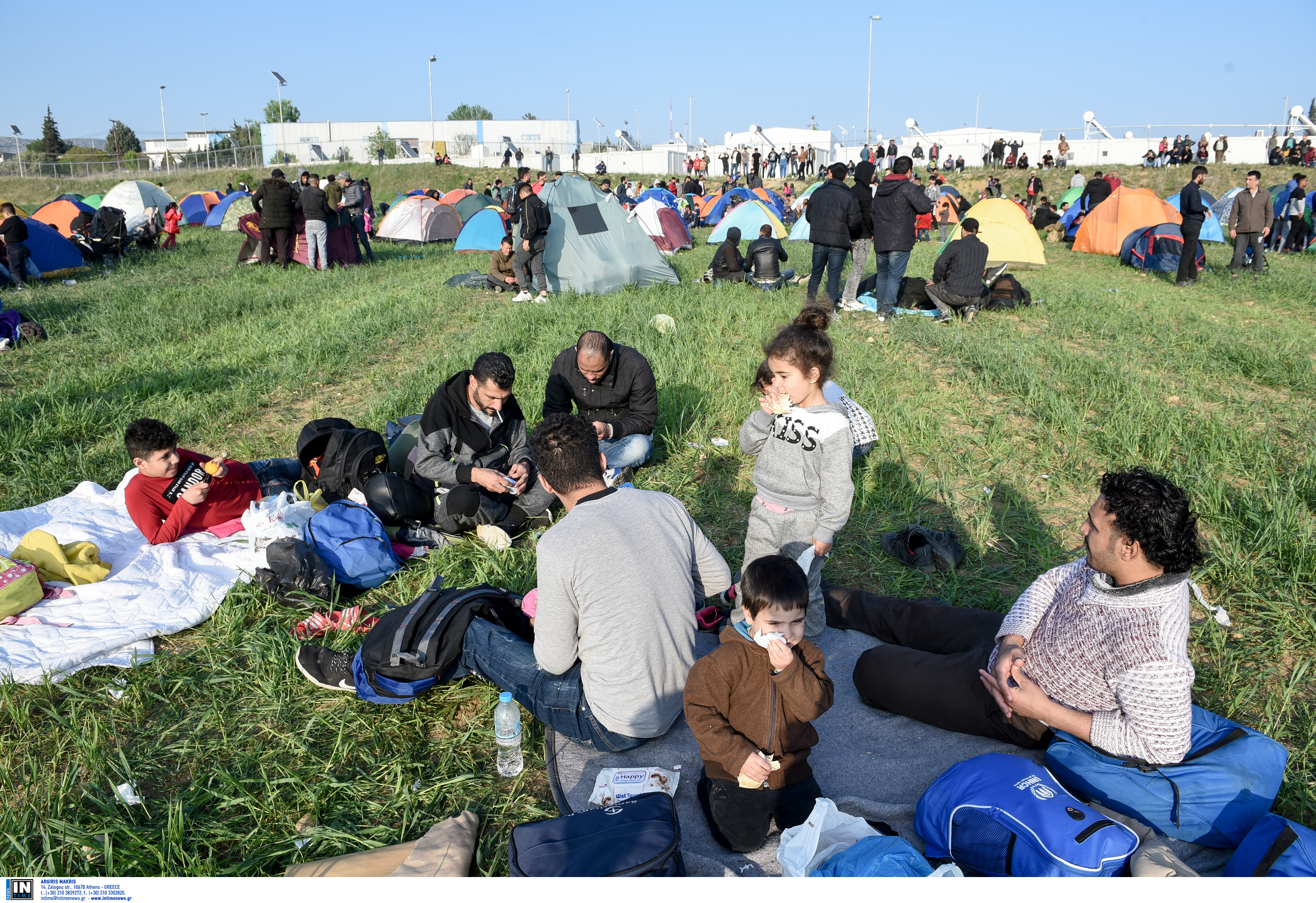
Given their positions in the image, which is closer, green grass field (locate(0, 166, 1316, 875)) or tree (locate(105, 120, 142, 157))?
green grass field (locate(0, 166, 1316, 875))

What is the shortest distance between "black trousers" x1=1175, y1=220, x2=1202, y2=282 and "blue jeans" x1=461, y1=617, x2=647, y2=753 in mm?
12913

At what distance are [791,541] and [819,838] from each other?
4.43 ft

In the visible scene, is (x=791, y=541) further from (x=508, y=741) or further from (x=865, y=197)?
(x=865, y=197)

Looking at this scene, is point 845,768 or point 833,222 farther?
point 833,222

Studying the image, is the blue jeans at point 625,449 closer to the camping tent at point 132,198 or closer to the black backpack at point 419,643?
the black backpack at point 419,643

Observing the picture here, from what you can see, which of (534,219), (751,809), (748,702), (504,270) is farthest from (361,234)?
(751,809)

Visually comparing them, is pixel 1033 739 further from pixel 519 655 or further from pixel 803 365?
pixel 519 655

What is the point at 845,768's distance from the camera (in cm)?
276

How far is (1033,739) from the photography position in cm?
267

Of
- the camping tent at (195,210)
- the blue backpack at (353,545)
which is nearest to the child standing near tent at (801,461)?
the blue backpack at (353,545)

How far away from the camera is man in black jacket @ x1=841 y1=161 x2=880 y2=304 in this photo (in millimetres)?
9062

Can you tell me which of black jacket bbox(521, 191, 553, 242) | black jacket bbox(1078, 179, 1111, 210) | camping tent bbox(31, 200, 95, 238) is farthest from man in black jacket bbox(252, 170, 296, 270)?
black jacket bbox(1078, 179, 1111, 210)

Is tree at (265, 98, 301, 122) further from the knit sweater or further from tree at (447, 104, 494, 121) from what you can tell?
the knit sweater

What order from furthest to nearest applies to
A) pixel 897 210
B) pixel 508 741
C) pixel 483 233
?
1. pixel 483 233
2. pixel 897 210
3. pixel 508 741
